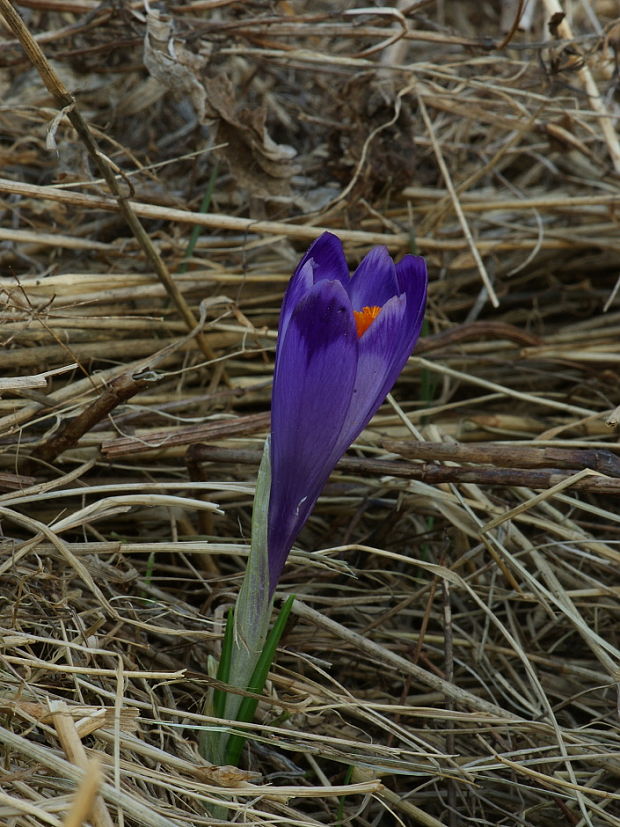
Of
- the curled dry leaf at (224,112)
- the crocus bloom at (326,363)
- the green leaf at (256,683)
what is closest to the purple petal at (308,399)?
the crocus bloom at (326,363)

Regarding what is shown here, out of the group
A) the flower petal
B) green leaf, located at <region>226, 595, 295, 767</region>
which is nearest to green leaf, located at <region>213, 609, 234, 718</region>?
green leaf, located at <region>226, 595, 295, 767</region>

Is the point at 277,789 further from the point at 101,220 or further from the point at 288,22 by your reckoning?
the point at 288,22

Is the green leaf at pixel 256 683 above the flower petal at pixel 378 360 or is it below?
below

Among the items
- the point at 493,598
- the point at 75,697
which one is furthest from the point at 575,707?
the point at 75,697

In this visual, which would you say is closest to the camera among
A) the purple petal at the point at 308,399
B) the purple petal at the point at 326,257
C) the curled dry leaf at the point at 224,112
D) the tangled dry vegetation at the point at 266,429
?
the purple petal at the point at 308,399

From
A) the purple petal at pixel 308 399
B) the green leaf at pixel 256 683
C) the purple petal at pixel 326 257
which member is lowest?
the green leaf at pixel 256 683

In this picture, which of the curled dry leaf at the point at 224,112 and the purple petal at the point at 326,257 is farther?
the curled dry leaf at the point at 224,112

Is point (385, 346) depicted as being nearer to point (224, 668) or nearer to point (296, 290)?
point (296, 290)

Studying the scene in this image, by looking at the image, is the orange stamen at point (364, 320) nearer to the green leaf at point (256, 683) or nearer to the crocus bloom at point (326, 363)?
the crocus bloom at point (326, 363)
